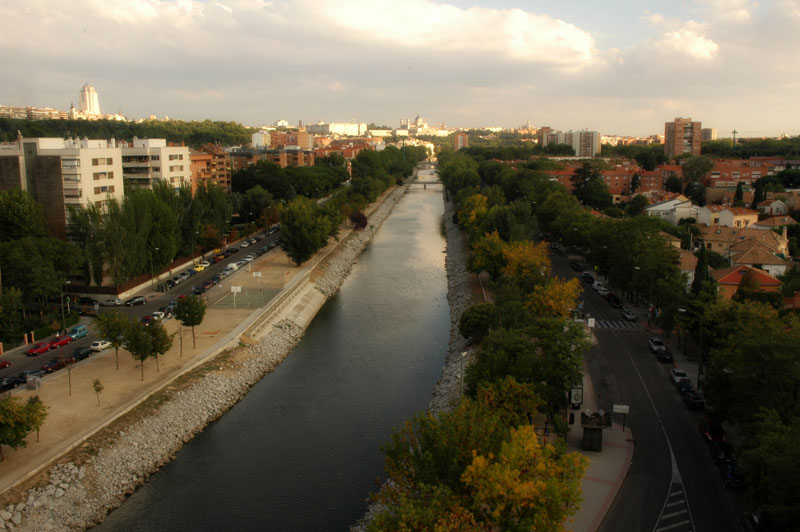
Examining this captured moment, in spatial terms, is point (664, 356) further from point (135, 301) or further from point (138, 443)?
point (135, 301)

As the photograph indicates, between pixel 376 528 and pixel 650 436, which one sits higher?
pixel 376 528

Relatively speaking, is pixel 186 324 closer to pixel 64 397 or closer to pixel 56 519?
pixel 64 397

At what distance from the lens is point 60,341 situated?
1819 cm

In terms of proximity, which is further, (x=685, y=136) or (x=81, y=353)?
(x=685, y=136)

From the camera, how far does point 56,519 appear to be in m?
10.7

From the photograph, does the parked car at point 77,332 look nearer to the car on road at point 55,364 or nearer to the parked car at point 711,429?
the car on road at point 55,364

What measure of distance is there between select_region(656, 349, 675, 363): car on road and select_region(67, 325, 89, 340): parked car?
16.4 metres

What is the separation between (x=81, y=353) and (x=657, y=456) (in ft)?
46.8

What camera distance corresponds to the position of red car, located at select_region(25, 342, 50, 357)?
1738cm

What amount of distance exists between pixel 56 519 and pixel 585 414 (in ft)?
31.8

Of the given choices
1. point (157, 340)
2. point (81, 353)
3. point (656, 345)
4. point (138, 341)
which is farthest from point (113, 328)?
point (656, 345)

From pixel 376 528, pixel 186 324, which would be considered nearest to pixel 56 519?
pixel 376 528

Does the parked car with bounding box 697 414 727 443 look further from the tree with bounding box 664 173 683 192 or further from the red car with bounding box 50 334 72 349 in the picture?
the tree with bounding box 664 173 683 192

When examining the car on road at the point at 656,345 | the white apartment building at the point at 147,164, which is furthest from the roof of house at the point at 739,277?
the white apartment building at the point at 147,164
